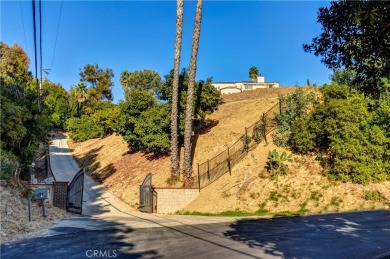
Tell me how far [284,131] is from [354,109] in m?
4.85

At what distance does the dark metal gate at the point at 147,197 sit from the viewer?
773 inches

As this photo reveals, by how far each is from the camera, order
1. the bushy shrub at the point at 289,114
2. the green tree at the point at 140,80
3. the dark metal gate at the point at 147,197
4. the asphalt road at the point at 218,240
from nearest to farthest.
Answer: the asphalt road at the point at 218,240, the dark metal gate at the point at 147,197, the bushy shrub at the point at 289,114, the green tree at the point at 140,80

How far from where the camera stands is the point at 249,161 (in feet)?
72.3

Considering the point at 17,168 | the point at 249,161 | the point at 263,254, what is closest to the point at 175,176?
the point at 249,161

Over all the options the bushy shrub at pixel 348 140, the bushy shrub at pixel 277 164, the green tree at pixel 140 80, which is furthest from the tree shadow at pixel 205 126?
the green tree at pixel 140 80

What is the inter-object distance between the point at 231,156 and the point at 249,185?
135 inches

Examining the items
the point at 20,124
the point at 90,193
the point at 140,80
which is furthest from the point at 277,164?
the point at 140,80

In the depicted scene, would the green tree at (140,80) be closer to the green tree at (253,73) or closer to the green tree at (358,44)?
the green tree at (253,73)

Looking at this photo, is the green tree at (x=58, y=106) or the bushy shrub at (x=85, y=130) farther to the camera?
the green tree at (x=58, y=106)

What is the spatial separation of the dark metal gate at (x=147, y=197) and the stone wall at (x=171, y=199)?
0.39 metres

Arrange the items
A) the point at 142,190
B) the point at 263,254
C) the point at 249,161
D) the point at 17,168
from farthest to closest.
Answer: the point at 249,161
the point at 142,190
the point at 17,168
the point at 263,254

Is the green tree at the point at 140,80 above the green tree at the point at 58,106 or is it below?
above

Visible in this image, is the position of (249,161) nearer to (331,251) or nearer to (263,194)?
(263,194)

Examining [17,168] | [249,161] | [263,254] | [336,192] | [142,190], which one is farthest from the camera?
[249,161]
